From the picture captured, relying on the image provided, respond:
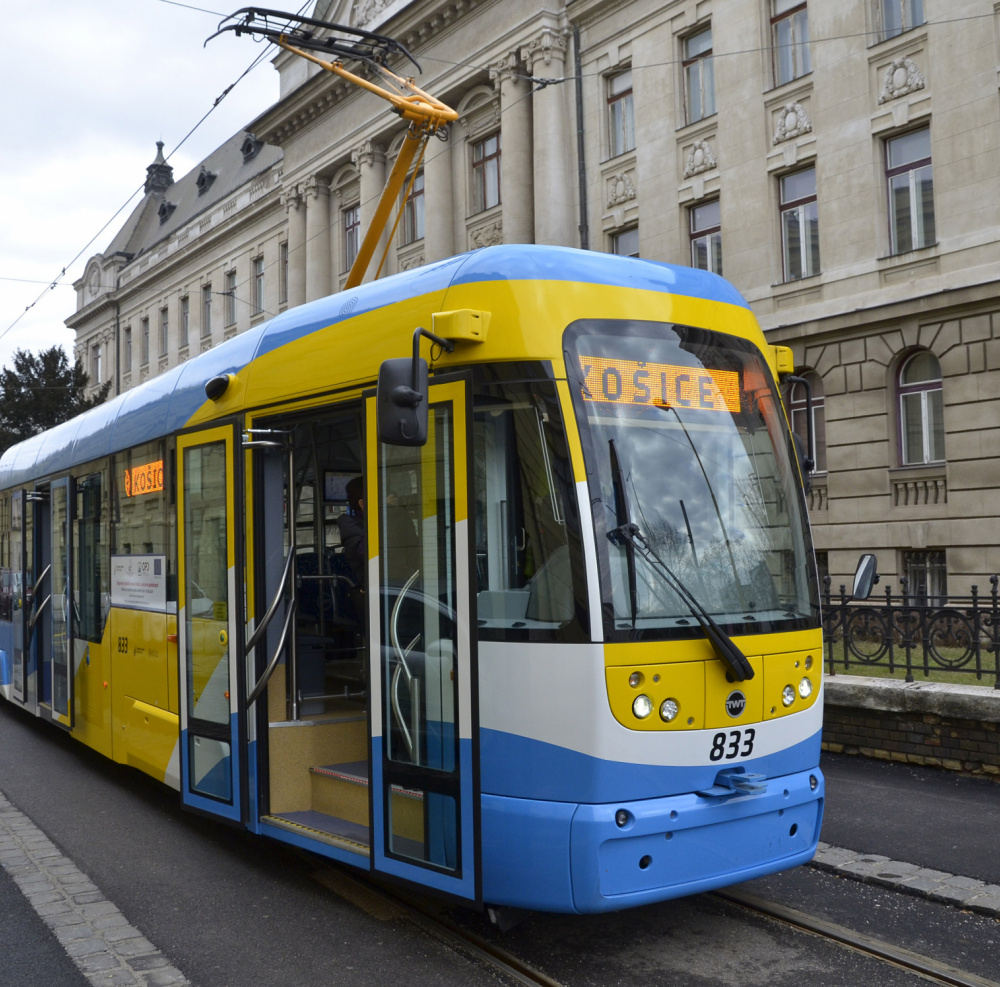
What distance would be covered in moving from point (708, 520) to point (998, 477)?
14906 millimetres

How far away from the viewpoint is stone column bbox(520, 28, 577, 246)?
82.5 feet

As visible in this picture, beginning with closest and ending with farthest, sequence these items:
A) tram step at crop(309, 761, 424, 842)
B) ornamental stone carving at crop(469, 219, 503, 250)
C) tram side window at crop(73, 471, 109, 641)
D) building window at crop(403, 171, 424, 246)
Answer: tram step at crop(309, 761, 424, 842)
tram side window at crop(73, 471, 109, 641)
ornamental stone carving at crop(469, 219, 503, 250)
building window at crop(403, 171, 424, 246)

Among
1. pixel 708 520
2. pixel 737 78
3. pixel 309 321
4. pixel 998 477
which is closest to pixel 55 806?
pixel 309 321

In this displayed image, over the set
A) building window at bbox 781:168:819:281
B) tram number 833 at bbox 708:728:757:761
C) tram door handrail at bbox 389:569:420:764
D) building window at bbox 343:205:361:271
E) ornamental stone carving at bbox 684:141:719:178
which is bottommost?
tram number 833 at bbox 708:728:757:761

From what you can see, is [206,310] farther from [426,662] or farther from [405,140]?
[426,662]

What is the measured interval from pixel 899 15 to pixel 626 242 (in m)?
7.17

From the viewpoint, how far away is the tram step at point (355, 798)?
5055 mm

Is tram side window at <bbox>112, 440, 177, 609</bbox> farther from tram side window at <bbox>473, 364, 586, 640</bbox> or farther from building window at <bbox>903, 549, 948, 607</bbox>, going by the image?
building window at <bbox>903, 549, 948, 607</bbox>

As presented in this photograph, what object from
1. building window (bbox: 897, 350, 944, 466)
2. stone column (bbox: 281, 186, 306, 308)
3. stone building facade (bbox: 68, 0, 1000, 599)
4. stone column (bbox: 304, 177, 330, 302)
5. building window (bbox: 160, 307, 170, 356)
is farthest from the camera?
building window (bbox: 160, 307, 170, 356)

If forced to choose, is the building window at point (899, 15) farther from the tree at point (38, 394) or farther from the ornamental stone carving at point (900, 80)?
the tree at point (38, 394)

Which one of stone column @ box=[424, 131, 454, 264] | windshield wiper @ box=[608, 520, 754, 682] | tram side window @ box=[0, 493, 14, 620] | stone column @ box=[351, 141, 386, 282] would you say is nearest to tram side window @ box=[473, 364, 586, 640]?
windshield wiper @ box=[608, 520, 754, 682]

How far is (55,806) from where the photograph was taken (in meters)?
8.20

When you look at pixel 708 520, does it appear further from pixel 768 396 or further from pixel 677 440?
pixel 768 396

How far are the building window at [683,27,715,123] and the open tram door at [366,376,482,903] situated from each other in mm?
19336
